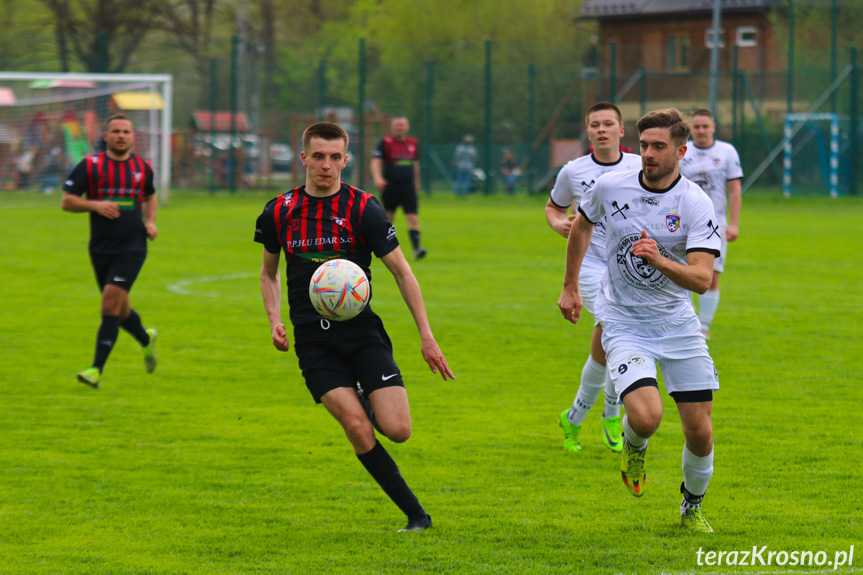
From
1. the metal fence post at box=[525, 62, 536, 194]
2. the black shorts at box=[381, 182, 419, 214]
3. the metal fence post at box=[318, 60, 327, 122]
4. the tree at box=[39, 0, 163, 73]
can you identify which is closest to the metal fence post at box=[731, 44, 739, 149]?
the metal fence post at box=[525, 62, 536, 194]

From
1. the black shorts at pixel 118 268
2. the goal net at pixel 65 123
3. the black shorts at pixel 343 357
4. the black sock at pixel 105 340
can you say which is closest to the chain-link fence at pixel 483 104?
the goal net at pixel 65 123

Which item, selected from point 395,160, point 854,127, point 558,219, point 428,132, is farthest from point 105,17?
point 558,219

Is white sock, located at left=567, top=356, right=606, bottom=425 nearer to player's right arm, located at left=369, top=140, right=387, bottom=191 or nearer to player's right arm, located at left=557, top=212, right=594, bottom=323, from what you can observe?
player's right arm, located at left=557, top=212, right=594, bottom=323

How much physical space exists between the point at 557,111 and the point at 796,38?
13.0m

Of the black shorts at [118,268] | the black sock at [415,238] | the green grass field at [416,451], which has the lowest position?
the green grass field at [416,451]

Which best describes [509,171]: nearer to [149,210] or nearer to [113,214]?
[149,210]

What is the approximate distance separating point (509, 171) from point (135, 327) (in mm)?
27146

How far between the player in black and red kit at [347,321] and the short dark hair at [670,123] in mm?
1341

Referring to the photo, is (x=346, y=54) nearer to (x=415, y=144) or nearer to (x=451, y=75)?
(x=451, y=75)

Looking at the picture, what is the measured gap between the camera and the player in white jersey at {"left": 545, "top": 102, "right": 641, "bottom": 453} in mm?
7059

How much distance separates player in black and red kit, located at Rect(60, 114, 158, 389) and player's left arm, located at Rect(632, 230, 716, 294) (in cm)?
529

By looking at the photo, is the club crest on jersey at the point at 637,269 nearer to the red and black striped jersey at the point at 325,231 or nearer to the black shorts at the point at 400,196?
the red and black striped jersey at the point at 325,231

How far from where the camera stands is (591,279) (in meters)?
7.40

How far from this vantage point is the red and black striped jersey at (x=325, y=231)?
550 centimetres
